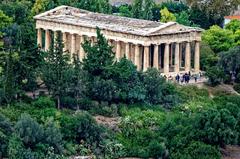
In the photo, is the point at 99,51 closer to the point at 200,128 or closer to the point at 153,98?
the point at 153,98

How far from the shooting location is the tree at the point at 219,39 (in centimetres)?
10269

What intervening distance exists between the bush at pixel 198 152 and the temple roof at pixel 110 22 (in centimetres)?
1786

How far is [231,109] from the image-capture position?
82.6 metres

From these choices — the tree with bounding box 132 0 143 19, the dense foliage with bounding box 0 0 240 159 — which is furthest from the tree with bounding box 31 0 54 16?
the dense foliage with bounding box 0 0 240 159

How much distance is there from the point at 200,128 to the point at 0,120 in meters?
15.6

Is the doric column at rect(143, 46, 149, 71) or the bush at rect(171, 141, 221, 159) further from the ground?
the doric column at rect(143, 46, 149, 71)

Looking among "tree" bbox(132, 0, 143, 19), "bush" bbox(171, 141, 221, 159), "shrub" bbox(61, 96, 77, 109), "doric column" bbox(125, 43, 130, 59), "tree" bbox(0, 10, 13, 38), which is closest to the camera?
"bush" bbox(171, 141, 221, 159)

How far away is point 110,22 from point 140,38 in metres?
6.48

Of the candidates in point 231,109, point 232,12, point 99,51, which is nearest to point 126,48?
point 99,51

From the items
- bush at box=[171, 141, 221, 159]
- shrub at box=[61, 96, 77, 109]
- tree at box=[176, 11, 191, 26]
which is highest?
tree at box=[176, 11, 191, 26]

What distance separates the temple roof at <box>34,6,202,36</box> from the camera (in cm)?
9444

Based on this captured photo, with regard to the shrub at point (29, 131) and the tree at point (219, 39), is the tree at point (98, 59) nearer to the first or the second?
the shrub at point (29, 131)

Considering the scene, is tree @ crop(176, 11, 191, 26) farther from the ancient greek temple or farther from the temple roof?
the ancient greek temple

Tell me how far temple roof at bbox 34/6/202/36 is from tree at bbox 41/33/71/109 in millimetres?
11202
